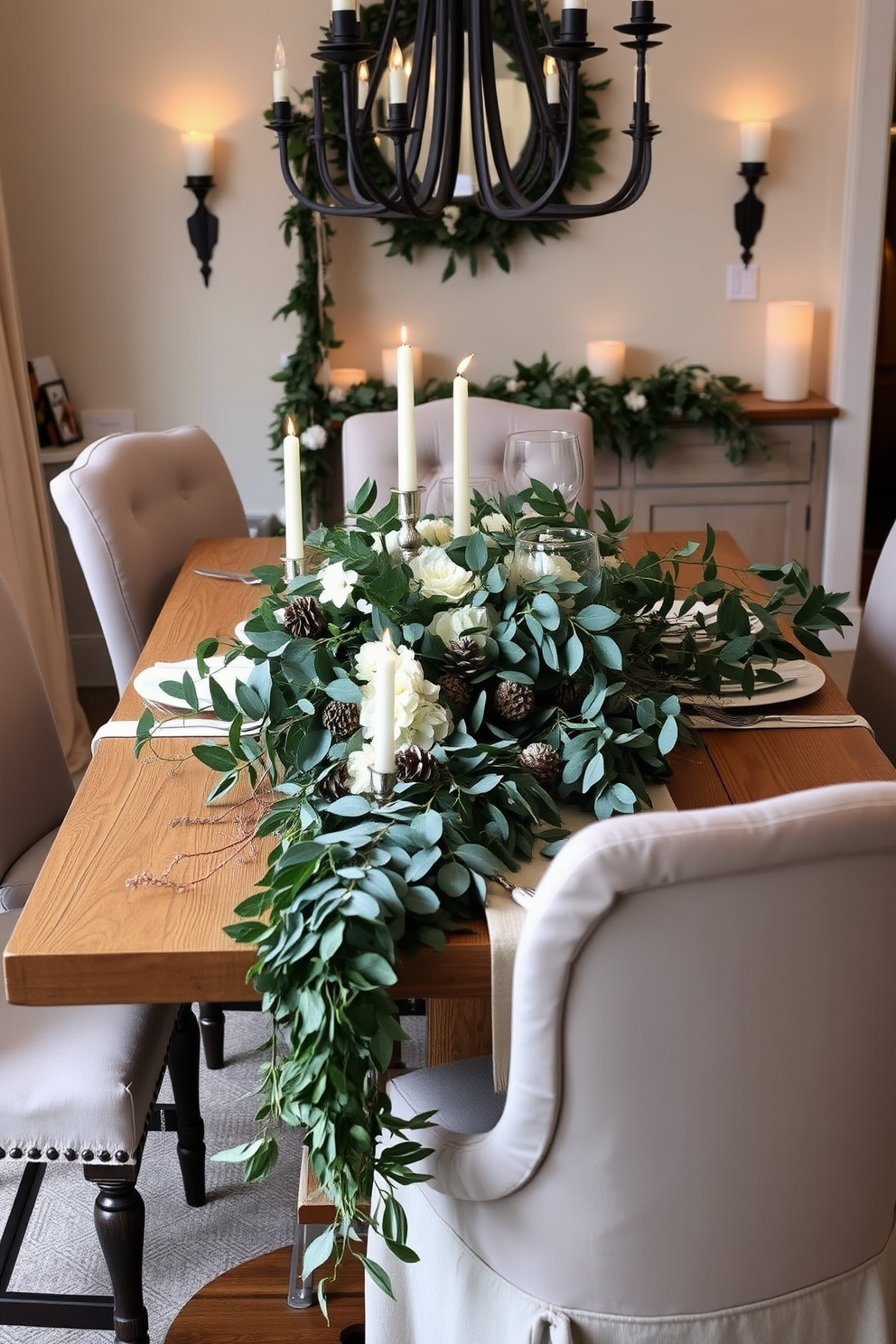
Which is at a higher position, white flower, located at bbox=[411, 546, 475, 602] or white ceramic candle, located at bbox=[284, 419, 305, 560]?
white ceramic candle, located at bbox=[284, 419, 305, 560]

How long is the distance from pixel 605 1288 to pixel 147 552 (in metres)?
Result: 1.64

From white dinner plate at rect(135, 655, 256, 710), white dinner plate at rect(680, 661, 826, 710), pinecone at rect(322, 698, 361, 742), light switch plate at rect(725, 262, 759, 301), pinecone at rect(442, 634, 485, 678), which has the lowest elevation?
white dinner plate at rect(680, 661, 826, 710)

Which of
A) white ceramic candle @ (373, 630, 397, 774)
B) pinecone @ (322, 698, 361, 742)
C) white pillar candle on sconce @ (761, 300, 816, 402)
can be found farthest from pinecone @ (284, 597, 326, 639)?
white pillar candle on sconce @ (761, 300, 816, 402)

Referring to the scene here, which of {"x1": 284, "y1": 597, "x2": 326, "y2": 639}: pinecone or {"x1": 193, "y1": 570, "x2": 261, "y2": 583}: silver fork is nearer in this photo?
{"x1": 284, "y1": 597, "x2": 326, "y2": 639}: pinecone

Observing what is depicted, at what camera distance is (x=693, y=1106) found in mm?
986

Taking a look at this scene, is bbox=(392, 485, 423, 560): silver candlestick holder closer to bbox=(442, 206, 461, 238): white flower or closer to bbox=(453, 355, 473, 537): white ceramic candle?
bbox=(453, 355, 473, 537): white ceramic candle

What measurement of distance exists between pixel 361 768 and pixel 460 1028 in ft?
1.58

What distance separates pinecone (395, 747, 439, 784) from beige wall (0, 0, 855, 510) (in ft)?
9.49

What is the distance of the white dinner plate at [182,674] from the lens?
164 centimetres

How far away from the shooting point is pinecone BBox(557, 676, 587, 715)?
1350 mm

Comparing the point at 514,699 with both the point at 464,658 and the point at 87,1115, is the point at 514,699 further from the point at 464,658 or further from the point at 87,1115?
the point at 87,1115

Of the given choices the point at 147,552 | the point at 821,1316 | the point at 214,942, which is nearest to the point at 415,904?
the point at 214,942

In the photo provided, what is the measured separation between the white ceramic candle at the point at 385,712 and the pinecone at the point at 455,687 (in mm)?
158

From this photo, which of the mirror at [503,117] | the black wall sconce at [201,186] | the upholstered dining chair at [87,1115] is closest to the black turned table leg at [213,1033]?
the upholstered dining chair at [87,1115]
